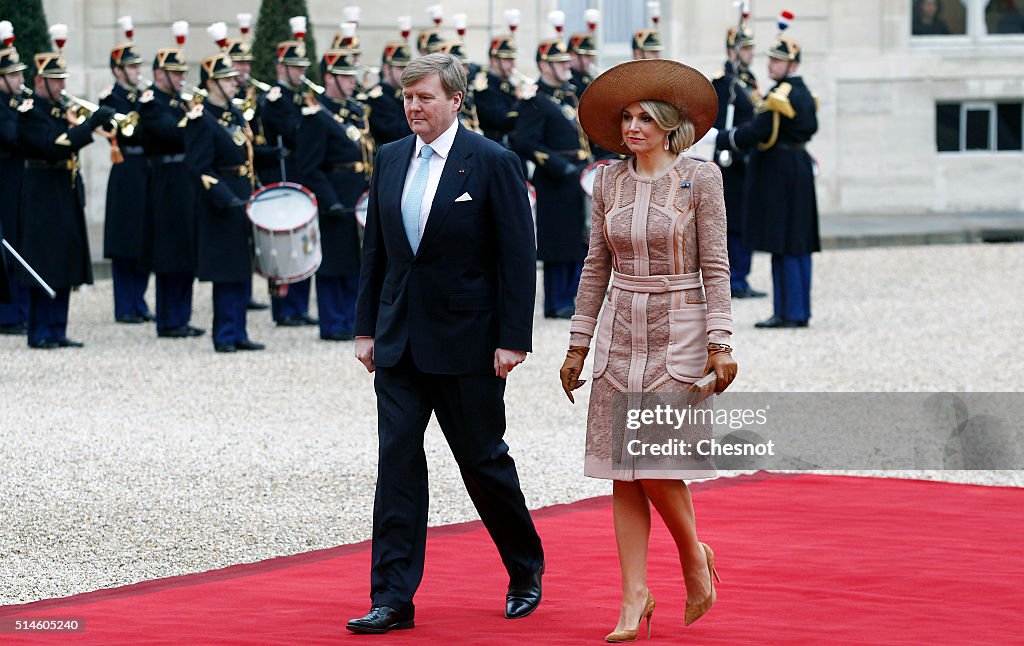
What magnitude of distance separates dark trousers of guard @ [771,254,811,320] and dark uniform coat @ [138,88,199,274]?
385 centimetres

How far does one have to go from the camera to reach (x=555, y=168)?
14195 millimetres

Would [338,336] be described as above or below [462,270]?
below

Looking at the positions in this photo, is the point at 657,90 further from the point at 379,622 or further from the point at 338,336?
the point at 338,336

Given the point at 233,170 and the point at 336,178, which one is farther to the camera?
the point at 336,178

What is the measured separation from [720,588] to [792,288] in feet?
25.1

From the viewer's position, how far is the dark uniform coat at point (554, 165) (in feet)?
46.6

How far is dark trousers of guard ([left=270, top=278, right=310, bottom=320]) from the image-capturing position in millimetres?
13891

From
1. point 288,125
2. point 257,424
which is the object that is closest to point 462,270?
point 257,424

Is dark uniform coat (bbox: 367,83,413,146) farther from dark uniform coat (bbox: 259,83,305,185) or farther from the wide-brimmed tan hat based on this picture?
the wide-brimmed tan hat

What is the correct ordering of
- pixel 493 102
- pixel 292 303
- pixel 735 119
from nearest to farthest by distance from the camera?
pixel 292 303 < pixel 493 102 < pixel 735 119

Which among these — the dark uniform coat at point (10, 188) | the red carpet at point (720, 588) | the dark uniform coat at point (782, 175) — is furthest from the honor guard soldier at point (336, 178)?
the red carpet at point (720, 588)

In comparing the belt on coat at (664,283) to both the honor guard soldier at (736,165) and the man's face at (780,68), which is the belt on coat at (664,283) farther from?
the honor guard soldier at (736,165)

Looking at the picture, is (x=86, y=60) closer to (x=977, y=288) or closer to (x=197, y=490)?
(x=977, y=288)

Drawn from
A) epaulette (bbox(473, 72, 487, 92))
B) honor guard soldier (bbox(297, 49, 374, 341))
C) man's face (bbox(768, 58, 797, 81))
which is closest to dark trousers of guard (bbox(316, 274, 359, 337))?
honor guard soldier (bbox(297, 49, 374, 341))
